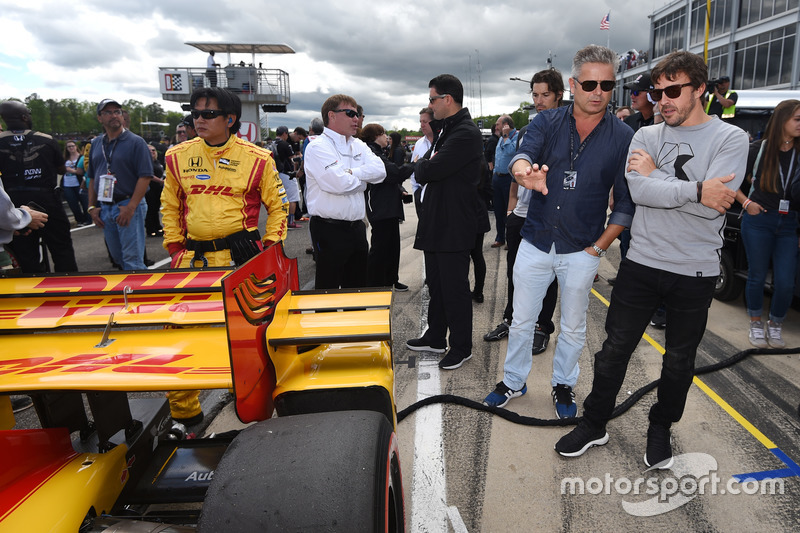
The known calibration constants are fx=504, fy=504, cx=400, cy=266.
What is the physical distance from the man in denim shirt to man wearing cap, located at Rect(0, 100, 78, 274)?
4.41m

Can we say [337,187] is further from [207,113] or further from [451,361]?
[451,361]

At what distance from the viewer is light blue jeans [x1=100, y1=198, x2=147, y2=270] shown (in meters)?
5.32

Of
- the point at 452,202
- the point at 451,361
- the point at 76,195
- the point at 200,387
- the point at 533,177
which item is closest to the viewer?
the point at 200,387

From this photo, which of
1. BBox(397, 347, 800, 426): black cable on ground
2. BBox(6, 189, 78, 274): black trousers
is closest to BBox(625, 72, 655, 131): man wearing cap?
BBox(397, 347, 800, 426): black cable on ground

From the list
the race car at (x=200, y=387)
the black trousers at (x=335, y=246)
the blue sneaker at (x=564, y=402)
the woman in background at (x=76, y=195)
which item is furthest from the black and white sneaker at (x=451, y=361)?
the woman in background at (x=76, y=195)

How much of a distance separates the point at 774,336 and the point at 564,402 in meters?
2.34

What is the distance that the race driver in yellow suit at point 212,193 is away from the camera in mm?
3088

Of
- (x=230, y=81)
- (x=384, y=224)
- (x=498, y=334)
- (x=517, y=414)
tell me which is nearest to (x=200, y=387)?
(x=517, y=414)

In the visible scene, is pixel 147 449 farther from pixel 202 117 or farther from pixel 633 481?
pixel 633 481

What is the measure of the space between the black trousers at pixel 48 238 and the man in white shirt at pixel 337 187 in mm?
2549

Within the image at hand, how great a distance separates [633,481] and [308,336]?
1.94 m

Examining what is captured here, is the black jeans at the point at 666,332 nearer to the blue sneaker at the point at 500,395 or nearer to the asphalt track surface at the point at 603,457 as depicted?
the asphalt track surface at the point at 603,457

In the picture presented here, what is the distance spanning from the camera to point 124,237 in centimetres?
530

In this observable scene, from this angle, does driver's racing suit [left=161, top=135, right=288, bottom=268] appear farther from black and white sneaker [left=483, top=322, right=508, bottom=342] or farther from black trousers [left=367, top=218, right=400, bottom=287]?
black and white sneaker [left=483, top=322, right=508, bottom=342]
